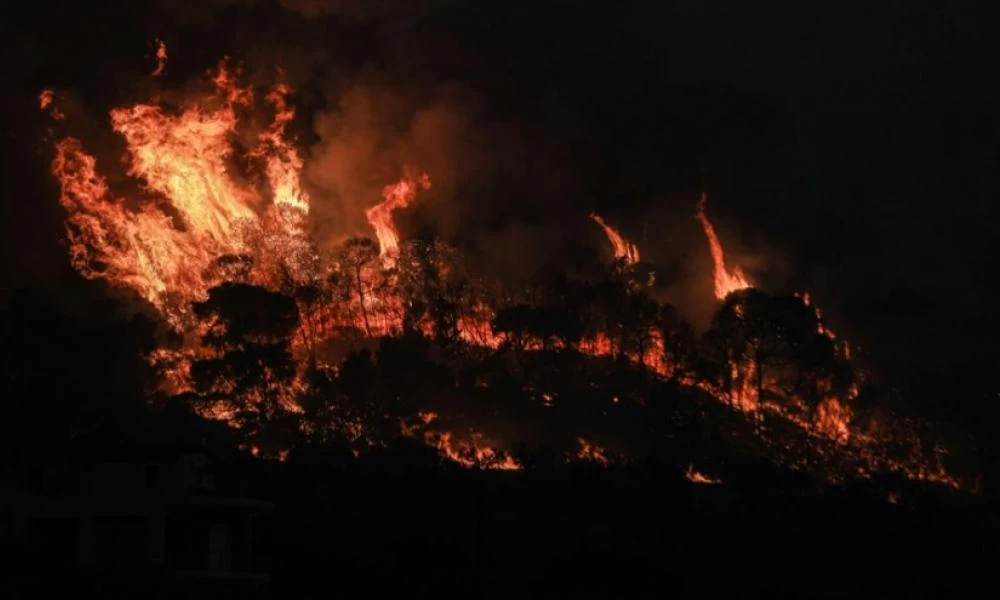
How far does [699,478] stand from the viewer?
8575 cm

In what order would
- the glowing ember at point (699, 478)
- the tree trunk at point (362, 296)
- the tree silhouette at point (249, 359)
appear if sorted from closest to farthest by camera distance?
1. the tree silhouette at point (249, 359)
2. the glowing ember at point (699, 478)
3. the tree trunk at point (362, 296)

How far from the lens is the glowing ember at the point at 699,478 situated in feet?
279

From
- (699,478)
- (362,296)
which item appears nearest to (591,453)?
(699,478)

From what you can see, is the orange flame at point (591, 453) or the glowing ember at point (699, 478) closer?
the orange flame at point (591, 453)

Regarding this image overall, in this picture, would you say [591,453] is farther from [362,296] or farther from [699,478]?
[362,296]

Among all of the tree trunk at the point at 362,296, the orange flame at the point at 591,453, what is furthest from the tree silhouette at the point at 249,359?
the orange flame at the point at 591,453

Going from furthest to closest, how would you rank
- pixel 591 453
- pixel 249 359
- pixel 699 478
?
pixel 249 359 < pixel 699 478 < pixel 591 453

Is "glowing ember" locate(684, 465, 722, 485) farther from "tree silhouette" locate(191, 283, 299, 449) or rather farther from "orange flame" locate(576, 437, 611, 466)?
"tree silhouette" locate(191, 283, 299, 449)

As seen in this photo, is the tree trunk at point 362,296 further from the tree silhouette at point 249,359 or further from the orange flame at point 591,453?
the orange flame at point 591,453

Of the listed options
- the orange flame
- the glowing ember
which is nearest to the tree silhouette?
the orange flame

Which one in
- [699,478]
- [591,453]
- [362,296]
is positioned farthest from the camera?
[362,296]

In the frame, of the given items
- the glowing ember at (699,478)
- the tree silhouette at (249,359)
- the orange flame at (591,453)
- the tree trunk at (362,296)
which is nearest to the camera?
the orange flame at (591,453)

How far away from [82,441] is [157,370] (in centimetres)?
1909

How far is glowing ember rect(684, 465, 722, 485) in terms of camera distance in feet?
279
